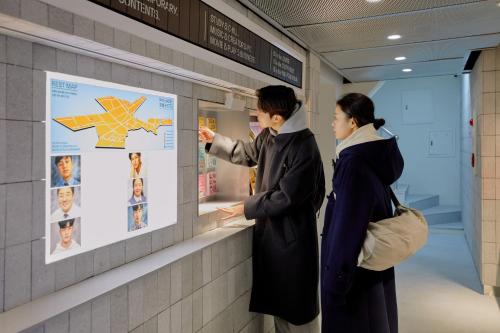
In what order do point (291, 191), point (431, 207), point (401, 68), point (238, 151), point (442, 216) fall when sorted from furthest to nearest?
point (431, 207) < point (442, 216) < point (401, 68) < point (238, 151) < point (291, 191)

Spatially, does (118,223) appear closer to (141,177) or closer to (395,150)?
(141,177)

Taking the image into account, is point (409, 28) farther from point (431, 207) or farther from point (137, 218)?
point (431, 207)

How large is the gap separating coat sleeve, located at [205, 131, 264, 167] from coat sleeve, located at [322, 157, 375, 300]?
87 cm

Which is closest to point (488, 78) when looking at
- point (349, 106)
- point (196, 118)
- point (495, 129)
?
point (495, 129)

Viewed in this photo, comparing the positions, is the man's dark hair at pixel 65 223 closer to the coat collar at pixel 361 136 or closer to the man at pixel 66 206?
the man at pixel 66 206

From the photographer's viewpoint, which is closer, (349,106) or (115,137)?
(115,137)

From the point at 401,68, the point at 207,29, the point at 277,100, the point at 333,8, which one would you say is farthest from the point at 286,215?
the point at 401,68

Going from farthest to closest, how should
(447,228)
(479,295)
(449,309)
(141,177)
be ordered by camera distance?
1. (447,228)
2. (479,295)
3. (449,309)
4. (141,177)

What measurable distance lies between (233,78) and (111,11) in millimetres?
1098

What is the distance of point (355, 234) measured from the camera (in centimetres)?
180

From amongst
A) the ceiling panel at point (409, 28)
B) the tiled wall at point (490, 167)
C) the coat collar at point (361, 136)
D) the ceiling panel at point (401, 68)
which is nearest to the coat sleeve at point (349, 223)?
the coat collar at point (361, 136)

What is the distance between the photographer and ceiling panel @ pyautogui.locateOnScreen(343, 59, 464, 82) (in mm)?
4641

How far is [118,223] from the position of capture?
5.58 feet

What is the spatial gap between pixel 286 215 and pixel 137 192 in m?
0.87
